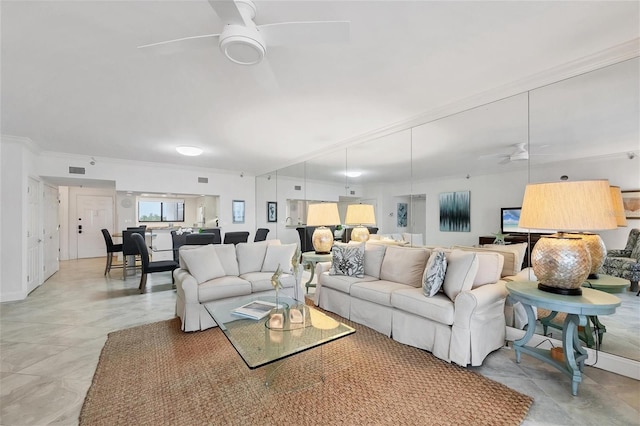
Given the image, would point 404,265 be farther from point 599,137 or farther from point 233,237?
point 233,237

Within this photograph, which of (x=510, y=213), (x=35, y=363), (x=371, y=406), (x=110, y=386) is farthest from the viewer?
(x=510, y=213)

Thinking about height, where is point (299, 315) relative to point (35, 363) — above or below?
above

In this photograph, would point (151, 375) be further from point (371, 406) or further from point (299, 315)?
point (371, 406)

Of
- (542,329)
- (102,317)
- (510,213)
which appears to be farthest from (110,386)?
(510,213)

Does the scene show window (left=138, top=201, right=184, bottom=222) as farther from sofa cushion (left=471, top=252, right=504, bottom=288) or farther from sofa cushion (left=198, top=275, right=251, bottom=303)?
sofa cushion (left=471, top=252, right=504, bottom=288)

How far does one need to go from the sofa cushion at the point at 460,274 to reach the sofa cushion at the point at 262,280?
1.84 meters

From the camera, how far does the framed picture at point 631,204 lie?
210 cm

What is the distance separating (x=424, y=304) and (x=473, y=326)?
0.41 m

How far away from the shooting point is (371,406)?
70.4 inches

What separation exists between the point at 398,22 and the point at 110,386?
3284 millimetres

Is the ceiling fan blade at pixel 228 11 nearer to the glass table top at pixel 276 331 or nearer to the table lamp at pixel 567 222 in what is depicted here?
the glass table top at pixel 276 331

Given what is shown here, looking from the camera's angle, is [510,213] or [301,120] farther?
[301,120]

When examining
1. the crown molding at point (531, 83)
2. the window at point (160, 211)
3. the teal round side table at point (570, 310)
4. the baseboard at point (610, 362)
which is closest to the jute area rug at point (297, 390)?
the teal round side table at point (570, 310)

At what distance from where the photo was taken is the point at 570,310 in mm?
1880
